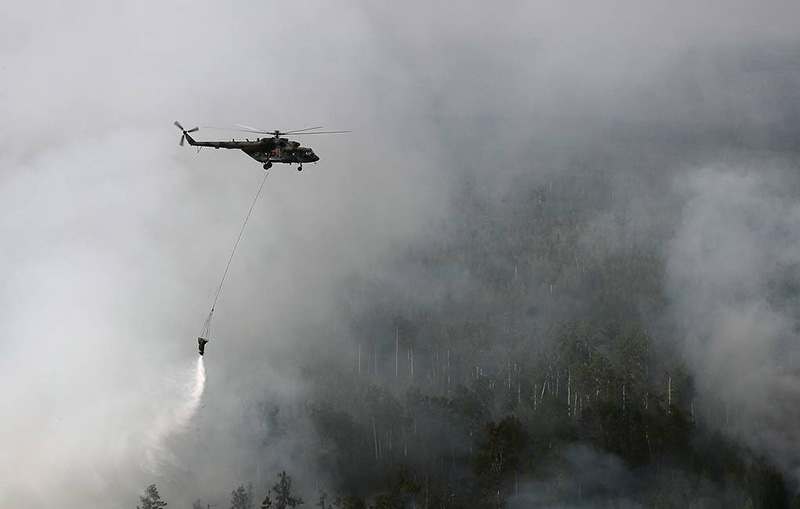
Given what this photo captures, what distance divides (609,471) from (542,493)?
74.3ft

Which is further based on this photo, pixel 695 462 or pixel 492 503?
pixel 695 462

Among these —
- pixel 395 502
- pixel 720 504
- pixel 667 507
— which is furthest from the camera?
pixel 720 504

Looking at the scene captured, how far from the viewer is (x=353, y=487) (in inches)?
7849

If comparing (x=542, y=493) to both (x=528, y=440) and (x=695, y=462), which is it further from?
(x=695, y=462)

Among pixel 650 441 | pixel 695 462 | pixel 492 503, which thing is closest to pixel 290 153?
pixel 492 503

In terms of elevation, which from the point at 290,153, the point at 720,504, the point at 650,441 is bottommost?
the point at 720,504

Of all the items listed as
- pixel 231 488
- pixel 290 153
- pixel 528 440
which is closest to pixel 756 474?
pixel 528 440

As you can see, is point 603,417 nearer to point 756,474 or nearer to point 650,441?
point 650,441

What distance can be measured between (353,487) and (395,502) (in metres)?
54.7

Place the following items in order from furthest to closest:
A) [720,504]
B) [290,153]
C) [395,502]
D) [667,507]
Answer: [720,504] < [667,507] < [395,502] < [290,153]

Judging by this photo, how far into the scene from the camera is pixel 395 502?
148m

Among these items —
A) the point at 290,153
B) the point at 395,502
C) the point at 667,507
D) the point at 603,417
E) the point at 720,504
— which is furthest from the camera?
the point at 603,417

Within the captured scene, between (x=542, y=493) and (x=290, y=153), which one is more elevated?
(x=290, y=153)

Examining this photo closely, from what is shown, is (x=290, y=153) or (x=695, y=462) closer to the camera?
(x=290, y=153)
